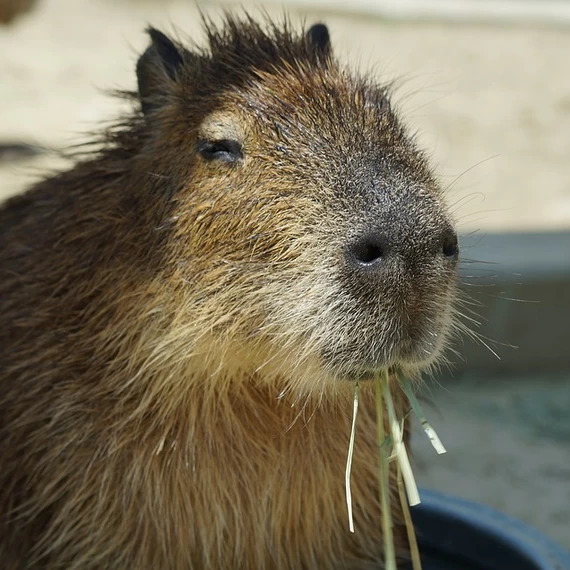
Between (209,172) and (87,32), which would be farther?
(87,32)

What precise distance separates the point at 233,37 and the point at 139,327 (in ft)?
3.15

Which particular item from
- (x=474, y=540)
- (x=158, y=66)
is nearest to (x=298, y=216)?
(x=158, y=66)

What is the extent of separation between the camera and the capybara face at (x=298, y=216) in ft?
8.73

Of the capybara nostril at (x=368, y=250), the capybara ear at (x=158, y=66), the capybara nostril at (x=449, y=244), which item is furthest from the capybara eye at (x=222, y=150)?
the capybara nostril at (x=449, y=244)

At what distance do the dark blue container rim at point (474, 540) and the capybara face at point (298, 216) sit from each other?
97cm

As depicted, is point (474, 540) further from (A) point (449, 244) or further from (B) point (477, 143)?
(B) point (477, 143)

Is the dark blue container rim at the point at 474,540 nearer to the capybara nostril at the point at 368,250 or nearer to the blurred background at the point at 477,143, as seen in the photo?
the blurred background at the point at 477,143

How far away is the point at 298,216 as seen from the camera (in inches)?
111

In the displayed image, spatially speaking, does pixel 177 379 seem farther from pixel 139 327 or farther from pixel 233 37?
pixel 233 37

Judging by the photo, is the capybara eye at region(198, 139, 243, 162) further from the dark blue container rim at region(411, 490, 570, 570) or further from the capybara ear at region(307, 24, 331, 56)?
the dark blue container rim at region(411, 490, 570, 570)

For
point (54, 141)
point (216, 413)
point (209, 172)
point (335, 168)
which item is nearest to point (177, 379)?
point (216, 413)

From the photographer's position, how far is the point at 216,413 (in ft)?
10.6

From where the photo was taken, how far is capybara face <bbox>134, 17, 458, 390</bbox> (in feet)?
8.73

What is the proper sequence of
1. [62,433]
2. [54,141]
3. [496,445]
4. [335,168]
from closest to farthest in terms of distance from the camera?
[335,168], [62,433], [496,445], [54,141]
